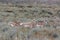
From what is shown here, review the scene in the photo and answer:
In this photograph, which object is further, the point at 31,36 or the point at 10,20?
the point at 10,20

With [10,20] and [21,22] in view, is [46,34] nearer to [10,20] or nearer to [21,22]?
[21,22]

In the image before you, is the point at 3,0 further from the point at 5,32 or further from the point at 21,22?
the point at 5,32

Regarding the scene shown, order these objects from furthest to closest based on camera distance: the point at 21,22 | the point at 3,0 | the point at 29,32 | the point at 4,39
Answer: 1. the point at 3,0
2. the point at 21,22
3. the point at 29,32
4. the point at 4,39

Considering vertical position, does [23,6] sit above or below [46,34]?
below

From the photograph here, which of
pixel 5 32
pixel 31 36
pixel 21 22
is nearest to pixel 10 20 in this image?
pixel 21 22

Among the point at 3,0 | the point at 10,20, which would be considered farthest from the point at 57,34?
the point at 3,0

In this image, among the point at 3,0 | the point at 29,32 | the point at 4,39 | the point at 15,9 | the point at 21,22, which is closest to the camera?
the point at 4,39

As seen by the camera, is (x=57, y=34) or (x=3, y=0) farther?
(x=3, y=0)

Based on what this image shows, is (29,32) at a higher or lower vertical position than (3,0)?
higher

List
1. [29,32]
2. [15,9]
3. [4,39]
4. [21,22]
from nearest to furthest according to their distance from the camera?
[4,39], [29,32], [21,22], [15,9]
